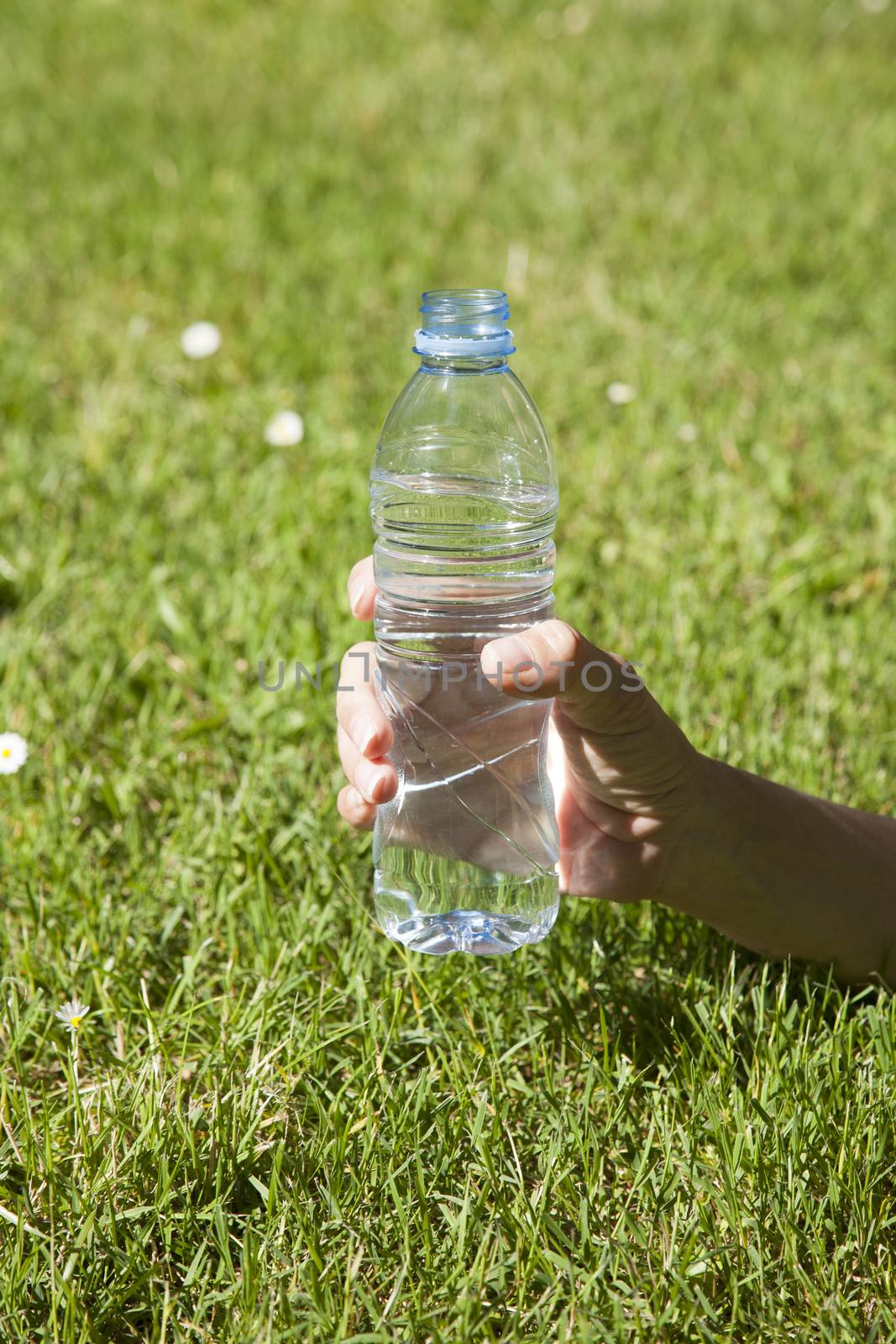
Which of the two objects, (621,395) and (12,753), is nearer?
(12,753)

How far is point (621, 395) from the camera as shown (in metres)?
4.21

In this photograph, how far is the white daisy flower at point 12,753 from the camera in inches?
102

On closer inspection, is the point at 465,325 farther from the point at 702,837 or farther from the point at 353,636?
the point at 353,636

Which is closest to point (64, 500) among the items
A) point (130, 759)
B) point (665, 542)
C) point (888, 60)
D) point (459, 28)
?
point (130, 759)

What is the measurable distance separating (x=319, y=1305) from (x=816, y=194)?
5371 mm

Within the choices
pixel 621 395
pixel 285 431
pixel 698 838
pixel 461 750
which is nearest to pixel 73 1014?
pixel 461 750

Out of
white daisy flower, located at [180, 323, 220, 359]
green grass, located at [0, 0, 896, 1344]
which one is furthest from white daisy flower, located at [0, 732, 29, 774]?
white daisy flower, located at [180, 323, 220, 359]

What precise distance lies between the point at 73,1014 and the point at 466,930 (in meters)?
0.64

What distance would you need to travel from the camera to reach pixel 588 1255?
5.62ft

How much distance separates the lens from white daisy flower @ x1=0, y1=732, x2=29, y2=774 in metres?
2.58

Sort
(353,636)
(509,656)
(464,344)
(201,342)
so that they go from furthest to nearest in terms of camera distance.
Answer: (201,342), (353,636), (464,344), (509,656)

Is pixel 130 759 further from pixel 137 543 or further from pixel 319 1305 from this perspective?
pixel 319 1305

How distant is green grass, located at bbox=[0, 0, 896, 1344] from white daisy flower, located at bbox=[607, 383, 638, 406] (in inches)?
1.7

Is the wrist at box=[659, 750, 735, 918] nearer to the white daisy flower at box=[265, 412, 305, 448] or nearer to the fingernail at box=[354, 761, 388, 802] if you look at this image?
the fingernail at box=[354, 761, 388, 802]
